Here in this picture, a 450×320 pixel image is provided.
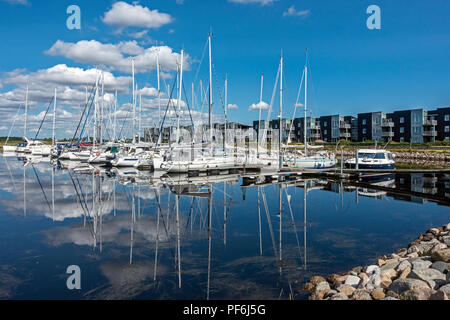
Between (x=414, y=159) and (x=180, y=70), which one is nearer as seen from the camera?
(x=180, y=70)

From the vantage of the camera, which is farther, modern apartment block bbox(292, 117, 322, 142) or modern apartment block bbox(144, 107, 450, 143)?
modern apartment block bbox(292, 117, 322, 142)

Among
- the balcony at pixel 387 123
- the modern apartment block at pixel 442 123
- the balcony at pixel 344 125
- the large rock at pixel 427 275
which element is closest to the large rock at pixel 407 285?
the large rock at pixel 427 275

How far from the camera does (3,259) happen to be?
37.0ft

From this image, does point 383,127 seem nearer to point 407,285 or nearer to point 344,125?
point 344,125

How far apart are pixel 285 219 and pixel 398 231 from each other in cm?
507

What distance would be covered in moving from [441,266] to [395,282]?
194 cm

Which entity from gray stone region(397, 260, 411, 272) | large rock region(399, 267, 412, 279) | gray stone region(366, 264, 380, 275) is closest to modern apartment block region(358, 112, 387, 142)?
gray stone region(397, 260, 411, 272)

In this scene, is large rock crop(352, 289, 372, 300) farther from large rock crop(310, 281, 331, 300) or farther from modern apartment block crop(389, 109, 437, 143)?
modern apartment block crop(389, 109, 437, 143)

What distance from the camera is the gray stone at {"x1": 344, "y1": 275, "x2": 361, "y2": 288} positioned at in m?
8.34

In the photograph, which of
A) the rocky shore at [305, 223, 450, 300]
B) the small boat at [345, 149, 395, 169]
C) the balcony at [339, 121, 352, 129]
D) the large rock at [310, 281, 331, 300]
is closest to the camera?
the rocky shore at [305, 223, 450, 300]

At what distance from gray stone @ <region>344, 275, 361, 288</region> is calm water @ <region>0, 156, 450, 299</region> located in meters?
1.19
